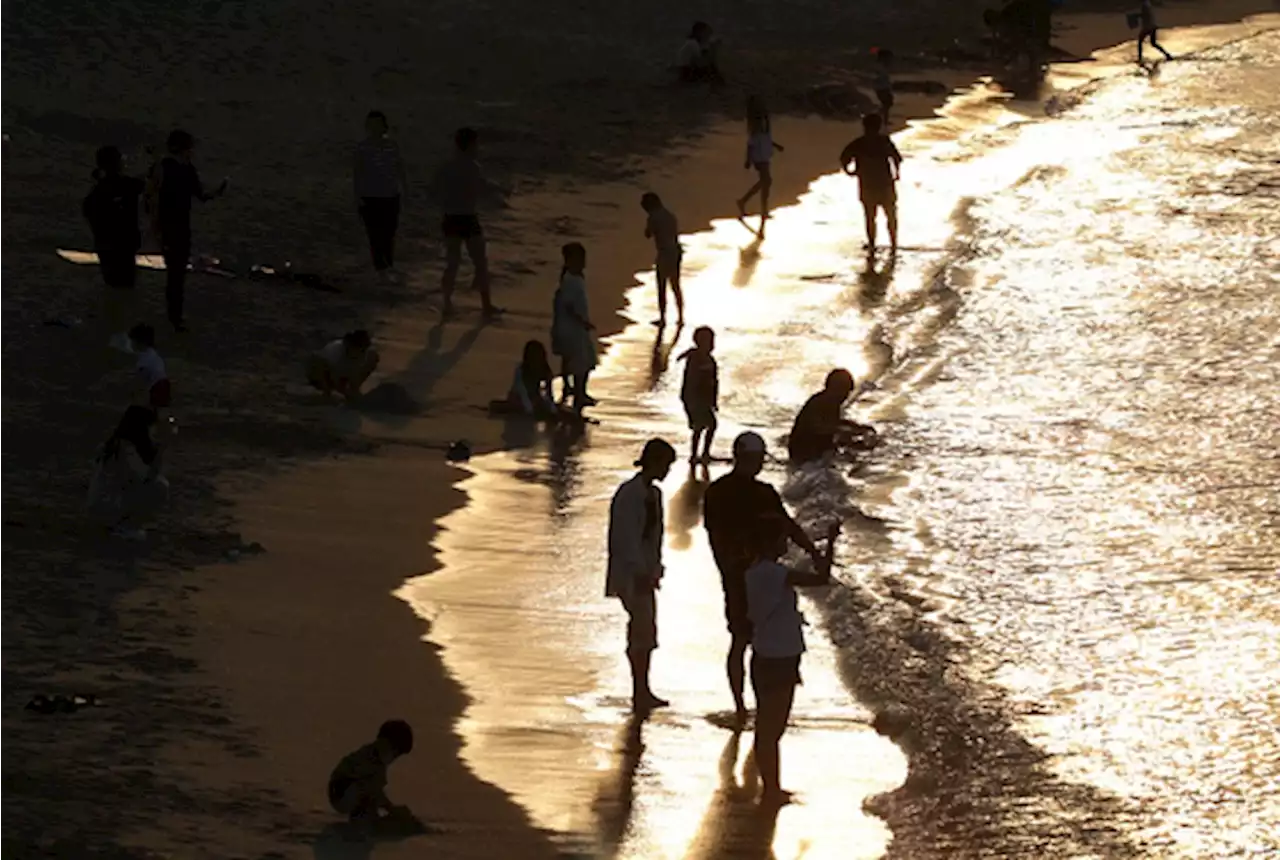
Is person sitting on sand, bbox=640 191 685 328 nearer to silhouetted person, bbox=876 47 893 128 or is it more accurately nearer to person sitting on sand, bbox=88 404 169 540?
person sitting on sand, bbox=88 404 169 540

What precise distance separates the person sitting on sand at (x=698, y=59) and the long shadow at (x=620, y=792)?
77.2ft

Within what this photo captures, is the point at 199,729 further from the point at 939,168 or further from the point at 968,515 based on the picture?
the point at 939,168

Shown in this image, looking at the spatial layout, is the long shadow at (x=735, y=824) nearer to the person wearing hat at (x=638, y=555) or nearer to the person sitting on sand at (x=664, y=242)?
the person wearing hat at (x=638, y=555)

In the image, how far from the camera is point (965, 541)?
627 inches

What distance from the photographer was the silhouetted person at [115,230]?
1708cm

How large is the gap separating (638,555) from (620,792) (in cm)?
119

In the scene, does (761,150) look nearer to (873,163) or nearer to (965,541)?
(873,163)

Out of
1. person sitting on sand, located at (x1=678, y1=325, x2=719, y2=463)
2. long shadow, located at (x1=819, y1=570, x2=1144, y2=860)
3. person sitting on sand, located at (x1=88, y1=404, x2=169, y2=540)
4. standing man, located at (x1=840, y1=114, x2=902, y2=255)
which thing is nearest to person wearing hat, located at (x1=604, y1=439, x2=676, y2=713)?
long shadow, located at (x1=819, y1=570, x2=1144, y2=860)

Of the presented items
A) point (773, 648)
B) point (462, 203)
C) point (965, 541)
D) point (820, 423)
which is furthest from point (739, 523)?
point (462, 203)

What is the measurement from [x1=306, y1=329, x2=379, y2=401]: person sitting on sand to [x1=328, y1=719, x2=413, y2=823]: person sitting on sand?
7378mm

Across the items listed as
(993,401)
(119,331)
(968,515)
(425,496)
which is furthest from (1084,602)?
(119,331)

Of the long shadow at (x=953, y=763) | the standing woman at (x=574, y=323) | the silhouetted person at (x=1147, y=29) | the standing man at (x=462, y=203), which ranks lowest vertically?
the long shadow at (x=953, y=763)

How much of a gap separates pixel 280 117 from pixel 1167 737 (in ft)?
60.1

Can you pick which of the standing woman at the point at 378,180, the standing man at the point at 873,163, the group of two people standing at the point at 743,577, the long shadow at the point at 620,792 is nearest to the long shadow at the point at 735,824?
the group of two people standing at the point at 743,577
